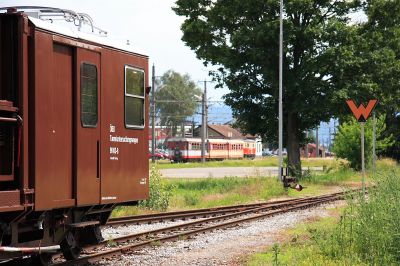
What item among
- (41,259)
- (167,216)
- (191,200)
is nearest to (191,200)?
(191,200)

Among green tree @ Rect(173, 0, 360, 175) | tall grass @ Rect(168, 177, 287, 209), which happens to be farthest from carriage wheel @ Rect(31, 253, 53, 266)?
green tree @ Rect(173, 0, 360, 175)

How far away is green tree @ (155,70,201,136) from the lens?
110938 millimetres

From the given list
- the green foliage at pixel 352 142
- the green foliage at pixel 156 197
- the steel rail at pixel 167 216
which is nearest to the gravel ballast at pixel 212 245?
the steel rail at pixel 167 216

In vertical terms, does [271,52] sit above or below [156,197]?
above

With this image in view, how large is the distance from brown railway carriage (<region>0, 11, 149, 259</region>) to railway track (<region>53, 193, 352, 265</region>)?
0.54m

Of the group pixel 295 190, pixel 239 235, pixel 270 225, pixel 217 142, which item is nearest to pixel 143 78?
pixel 239 235

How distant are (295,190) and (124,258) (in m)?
17.5

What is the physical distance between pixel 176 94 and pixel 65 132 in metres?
102

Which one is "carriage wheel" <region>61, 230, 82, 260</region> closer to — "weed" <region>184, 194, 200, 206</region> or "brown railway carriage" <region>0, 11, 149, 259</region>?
"brown railway carriage" <region>0, 11, 149, 259</region>

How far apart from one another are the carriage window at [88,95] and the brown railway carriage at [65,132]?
14 mm

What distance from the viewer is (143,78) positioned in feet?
34.1

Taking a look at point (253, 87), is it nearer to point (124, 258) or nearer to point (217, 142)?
point (124, 258)

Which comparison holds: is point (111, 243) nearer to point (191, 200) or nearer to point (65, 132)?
point (65, 132)

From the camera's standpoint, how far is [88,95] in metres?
8.98
